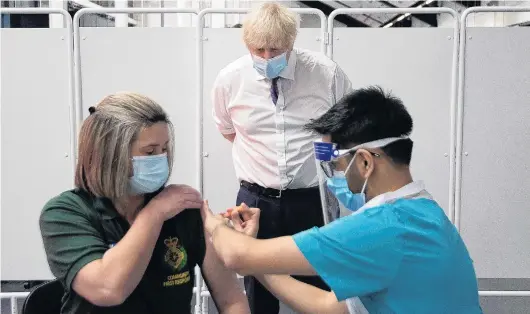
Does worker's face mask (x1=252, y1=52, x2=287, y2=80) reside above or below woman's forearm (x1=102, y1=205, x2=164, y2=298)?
above

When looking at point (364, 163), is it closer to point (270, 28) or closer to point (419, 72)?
point (270, 28)

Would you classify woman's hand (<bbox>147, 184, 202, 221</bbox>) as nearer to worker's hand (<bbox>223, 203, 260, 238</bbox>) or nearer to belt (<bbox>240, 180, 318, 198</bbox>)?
worker's hand (<bbox>223, 203, 260, 238</bbox>)

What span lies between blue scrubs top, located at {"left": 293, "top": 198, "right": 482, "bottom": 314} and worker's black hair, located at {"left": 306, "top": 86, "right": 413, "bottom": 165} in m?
0.14

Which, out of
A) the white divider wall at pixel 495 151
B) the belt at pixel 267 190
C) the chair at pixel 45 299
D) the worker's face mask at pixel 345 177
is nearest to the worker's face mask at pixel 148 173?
the chair at pixel 45 299

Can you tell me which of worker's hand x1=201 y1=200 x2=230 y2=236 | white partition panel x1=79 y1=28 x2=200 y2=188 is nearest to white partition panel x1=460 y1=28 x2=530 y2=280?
white partition panel x1=79 y1=28 x2=200 y2=188

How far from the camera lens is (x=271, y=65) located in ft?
7.18

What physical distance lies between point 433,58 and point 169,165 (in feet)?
6.12

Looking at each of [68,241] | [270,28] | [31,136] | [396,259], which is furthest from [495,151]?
[31,136]

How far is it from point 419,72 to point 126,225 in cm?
196

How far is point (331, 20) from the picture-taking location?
2.72m

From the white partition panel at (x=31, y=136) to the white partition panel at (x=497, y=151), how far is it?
83.7 inches

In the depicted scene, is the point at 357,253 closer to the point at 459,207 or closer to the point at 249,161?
the point at 249,161

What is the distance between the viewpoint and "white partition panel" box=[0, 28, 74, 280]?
2830mm

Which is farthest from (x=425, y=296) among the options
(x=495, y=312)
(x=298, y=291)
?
(x=495, y=312)
